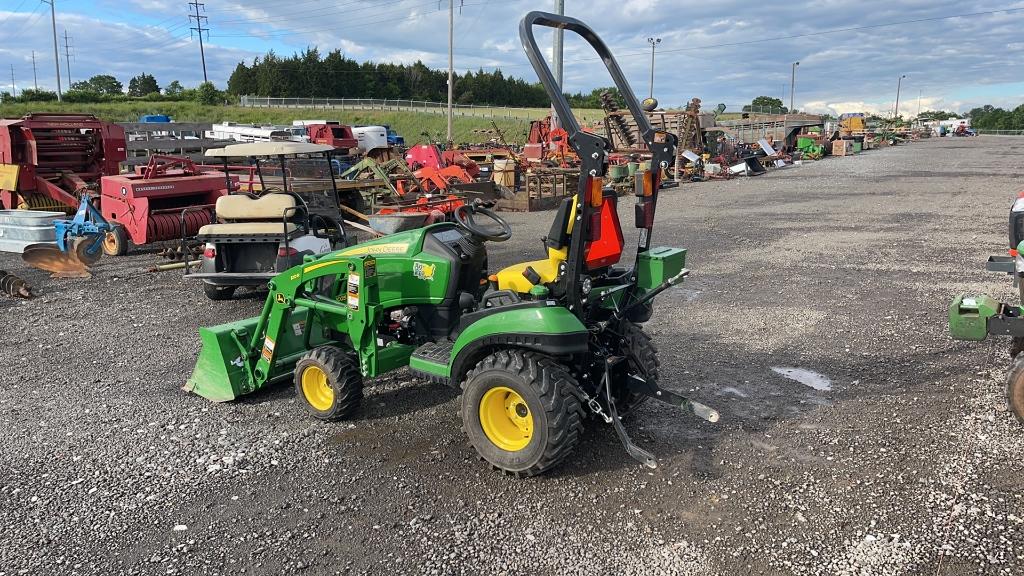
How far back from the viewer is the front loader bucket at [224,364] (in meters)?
5.07

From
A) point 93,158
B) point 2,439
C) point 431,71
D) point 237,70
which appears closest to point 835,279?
point 2,439

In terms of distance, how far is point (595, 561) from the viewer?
3.21m

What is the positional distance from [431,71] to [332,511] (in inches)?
3670

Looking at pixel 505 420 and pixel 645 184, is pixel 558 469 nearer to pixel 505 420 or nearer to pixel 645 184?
pixel 505 420

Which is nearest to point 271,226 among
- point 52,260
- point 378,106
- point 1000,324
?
point 52,260

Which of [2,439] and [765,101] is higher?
[765,101]

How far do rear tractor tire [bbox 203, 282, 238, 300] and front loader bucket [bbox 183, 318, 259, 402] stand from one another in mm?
3349

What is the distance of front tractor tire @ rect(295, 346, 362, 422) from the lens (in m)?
4.65

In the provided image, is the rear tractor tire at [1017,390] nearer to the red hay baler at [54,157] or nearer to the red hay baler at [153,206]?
the red hay baler at [153,206]

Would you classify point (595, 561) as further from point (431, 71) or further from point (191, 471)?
point (431, 71)

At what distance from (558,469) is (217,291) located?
5.82m

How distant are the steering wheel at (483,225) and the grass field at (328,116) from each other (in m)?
43.8

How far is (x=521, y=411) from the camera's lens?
4.01m

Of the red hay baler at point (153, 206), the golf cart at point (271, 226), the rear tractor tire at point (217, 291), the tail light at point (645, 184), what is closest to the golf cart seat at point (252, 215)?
the golf cart at point (271, 226)
